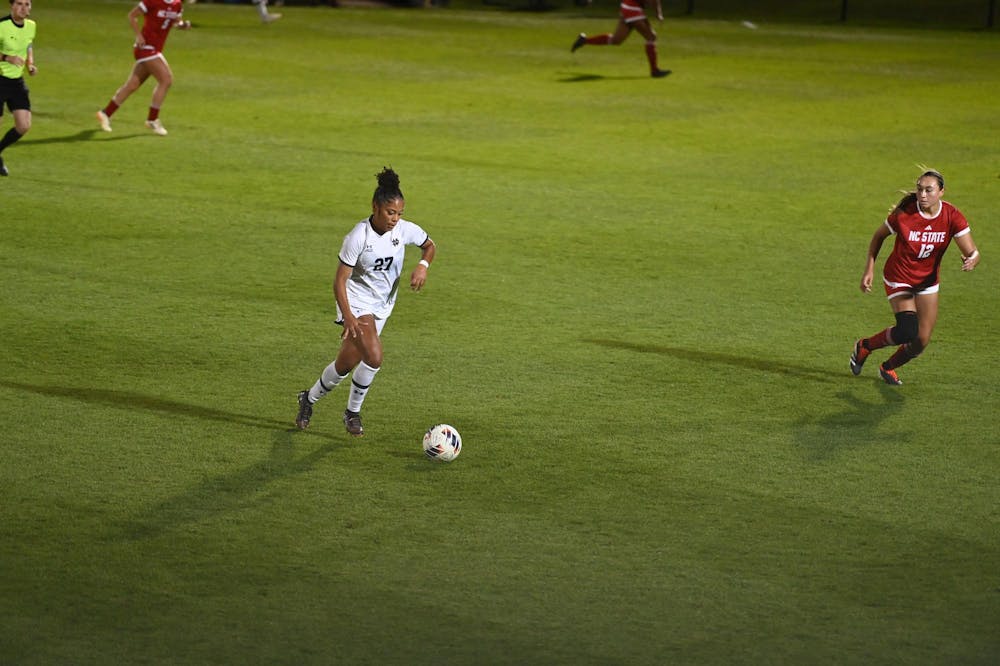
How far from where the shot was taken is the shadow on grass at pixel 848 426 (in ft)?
31.7

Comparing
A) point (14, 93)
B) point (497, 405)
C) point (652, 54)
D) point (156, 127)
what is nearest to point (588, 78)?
point (652, 54)

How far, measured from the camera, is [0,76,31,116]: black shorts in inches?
687

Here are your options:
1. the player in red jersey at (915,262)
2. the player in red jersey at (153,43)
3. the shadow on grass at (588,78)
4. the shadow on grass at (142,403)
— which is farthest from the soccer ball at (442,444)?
the shadow on grass at (588,78)

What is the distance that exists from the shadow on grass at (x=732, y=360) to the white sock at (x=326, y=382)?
→ 9.54ft

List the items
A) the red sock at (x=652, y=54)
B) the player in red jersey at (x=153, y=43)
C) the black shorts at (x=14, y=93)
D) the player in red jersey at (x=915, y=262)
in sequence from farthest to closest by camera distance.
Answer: the red sock at (x=652, y=54) → the player in red jersey at (x=153, y=43) → the black shorts at (x=14, y=93) → the player in red jersey at (x=915, y=262)

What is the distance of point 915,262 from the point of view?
1094cm

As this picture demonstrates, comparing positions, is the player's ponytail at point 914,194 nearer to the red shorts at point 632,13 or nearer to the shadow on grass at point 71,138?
the shadow on grass at point 71,138

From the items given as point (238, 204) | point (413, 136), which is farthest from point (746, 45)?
point (238, 204)

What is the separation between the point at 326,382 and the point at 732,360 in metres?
3.54

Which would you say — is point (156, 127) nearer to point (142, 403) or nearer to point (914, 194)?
point (142, 403)

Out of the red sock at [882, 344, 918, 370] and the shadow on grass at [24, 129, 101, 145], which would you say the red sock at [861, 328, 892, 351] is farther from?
the shadow on grass at [24, 129, 101, 145]

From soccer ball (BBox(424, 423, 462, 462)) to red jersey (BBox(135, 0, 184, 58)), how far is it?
40.6 ft

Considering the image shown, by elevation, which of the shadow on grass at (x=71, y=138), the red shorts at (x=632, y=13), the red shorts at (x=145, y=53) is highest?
the red shorts at (x=632, y=13)

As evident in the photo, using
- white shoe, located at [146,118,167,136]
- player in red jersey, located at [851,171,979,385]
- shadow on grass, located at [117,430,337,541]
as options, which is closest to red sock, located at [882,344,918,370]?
player in red jersey, located at [851,171,979,385]
